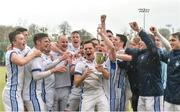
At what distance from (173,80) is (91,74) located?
1.56 metres

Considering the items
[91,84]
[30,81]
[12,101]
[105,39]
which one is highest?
[105,39]

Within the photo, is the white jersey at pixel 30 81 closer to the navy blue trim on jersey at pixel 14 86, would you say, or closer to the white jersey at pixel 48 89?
the navy blue trim on jersey at pixel 14 86

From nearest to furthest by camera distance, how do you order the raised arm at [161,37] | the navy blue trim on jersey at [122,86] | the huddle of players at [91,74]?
the huddle of players at [91,74] → the raised arm at [161,37] → the navy blue trim on jersey at [122,86]

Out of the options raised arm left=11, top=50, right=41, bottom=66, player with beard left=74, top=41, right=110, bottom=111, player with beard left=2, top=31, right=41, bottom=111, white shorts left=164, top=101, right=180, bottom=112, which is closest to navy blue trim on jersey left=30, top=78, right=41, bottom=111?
player with beard left=2, top=31, right=41, bottom=111

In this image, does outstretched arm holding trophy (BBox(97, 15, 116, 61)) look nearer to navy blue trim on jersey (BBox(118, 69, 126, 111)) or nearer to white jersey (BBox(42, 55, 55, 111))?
navy blue trim on jersey (BBox(118, 69, 126, 111))

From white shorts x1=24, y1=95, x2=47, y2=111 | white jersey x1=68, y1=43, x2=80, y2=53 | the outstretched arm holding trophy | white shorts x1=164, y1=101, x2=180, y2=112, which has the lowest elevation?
white shorts x1=164, y1=101, x2=180, y2=112

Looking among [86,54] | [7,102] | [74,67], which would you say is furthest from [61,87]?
[7,102]

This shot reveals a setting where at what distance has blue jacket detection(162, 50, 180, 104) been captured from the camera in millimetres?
8281

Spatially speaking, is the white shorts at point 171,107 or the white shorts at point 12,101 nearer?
the white shorts at point 12,101

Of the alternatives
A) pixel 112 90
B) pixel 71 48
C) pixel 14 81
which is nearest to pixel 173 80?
pixel 112 90

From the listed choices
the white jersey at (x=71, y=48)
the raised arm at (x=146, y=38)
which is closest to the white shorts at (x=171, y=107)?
the raised arm at (x=146, y=38)

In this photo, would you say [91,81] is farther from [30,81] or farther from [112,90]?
[30,81]

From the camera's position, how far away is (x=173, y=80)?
8.33 metres

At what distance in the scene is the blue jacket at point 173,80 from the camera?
8.28 meters
